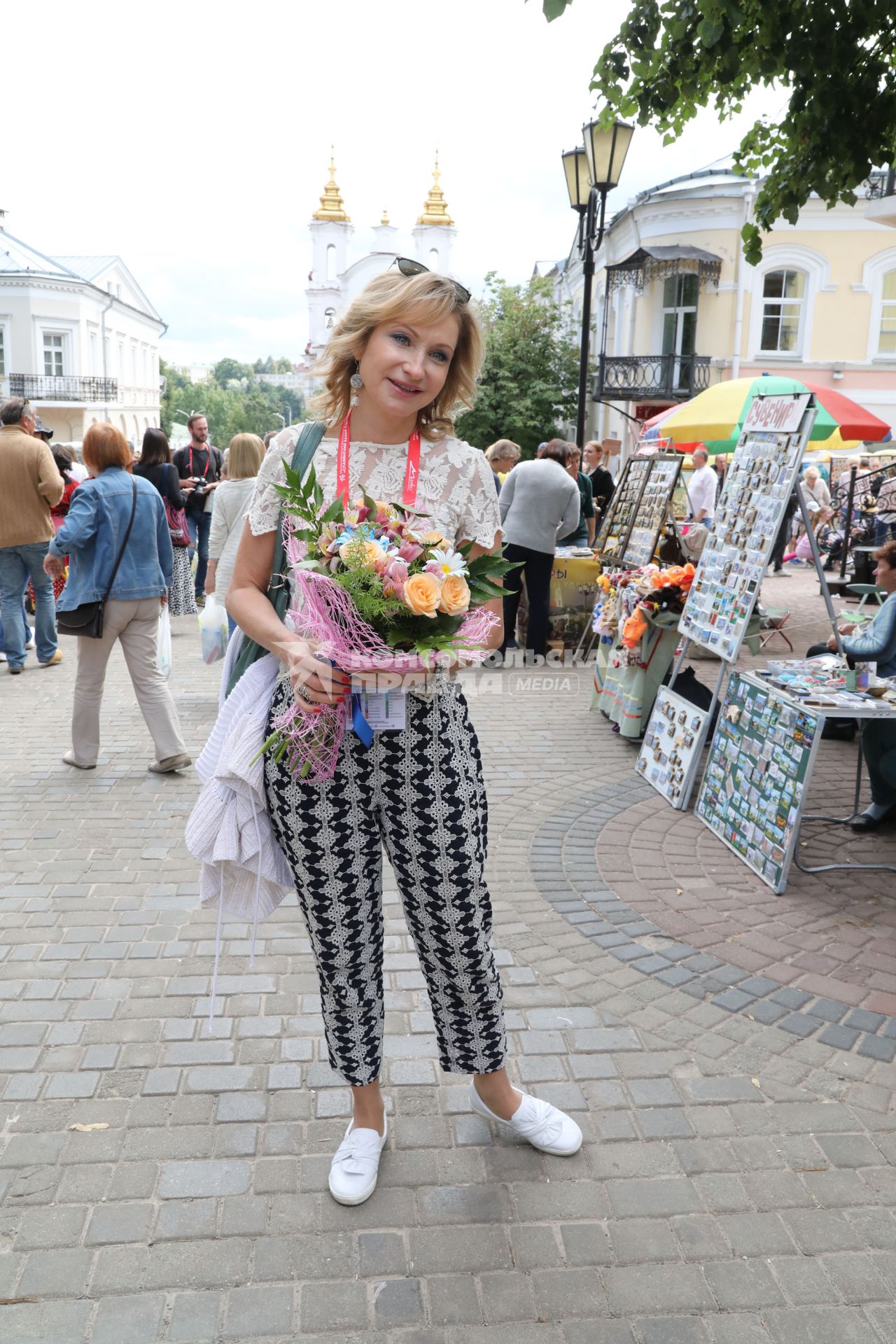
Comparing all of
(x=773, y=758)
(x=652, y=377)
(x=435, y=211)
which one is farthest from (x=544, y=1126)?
(x=435, y=211)

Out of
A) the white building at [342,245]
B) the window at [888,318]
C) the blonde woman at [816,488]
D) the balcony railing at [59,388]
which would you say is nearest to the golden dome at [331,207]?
the white building at [342,245]

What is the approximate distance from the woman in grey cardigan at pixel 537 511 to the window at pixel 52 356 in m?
43.9

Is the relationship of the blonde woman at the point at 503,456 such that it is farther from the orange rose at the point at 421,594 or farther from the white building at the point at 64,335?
the white building at the point at 64,335

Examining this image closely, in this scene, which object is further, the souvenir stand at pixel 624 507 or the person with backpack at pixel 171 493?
the person with backpack at pixel 171 493

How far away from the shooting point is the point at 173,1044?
3.23m

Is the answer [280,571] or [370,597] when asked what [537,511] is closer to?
[280,571]

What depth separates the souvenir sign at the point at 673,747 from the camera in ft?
18.1

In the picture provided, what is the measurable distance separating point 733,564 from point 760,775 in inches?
54.2

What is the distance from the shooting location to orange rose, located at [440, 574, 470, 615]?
204 centimetres

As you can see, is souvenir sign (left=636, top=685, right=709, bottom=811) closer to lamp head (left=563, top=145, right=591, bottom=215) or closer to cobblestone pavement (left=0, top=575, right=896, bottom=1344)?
cobblestone pavement (left=0, top=575, right=896, bottom=1344)

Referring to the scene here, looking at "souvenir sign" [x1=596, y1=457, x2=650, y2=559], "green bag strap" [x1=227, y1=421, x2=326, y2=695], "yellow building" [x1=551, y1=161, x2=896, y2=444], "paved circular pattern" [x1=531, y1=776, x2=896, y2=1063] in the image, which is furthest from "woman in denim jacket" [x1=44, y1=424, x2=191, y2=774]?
"yellow building" [x1=551, y1=161, x2=896, y2=444]

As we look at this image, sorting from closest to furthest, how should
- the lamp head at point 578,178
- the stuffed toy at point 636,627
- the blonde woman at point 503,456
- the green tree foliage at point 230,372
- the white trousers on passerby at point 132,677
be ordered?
the white trousers on passerby at point 132,677, the stuffed toy at point 636,627, the blonde woman at point 503,456, the lamp head at point 578,178, the green tree foliage at point 230,372

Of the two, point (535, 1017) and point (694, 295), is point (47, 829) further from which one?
point (694, 295)

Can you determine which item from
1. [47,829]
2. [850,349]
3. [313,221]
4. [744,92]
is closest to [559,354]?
[850,349]
